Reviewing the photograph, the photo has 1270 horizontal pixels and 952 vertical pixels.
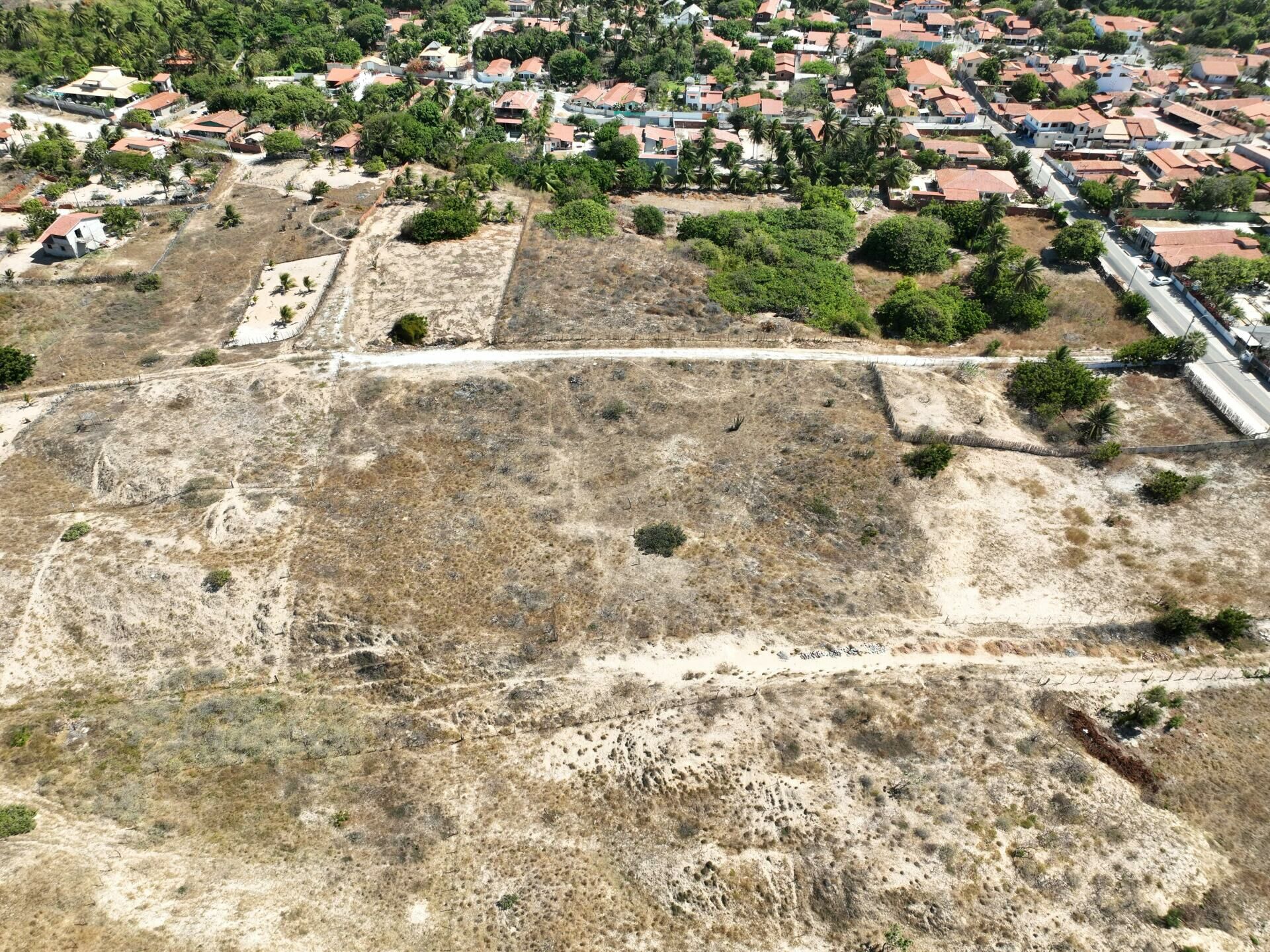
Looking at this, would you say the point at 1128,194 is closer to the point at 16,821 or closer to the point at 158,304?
the point at 158,304

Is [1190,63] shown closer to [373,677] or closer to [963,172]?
[963,172]

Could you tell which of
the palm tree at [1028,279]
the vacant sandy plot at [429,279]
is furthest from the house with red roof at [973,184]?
the vacant sandy plot at [429,279]

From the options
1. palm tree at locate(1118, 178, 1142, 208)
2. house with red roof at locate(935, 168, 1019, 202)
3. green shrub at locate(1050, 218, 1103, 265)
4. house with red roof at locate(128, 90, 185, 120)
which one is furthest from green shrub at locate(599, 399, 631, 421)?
house with red roof at locate(128, 90, 185, 120)

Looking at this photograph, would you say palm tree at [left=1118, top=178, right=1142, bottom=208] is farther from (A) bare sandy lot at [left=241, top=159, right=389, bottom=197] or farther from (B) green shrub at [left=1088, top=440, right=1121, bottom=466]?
(A) bare sandy lot at [left=241, top=159, right=389, bottom=197]

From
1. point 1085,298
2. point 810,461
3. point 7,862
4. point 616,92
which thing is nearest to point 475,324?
point 810,461

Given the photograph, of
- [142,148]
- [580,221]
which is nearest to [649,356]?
[580,221]

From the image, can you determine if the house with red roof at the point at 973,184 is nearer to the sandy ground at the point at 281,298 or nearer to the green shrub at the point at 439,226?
the green shrub at the point at 439,226

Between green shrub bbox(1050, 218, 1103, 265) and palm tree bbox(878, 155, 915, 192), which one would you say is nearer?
green shrub bbox(1050, 218, 1103, 265)
